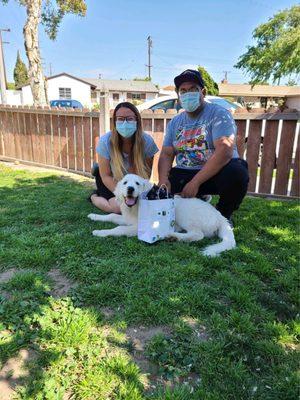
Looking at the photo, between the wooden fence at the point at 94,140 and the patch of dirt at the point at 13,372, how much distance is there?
4701mm

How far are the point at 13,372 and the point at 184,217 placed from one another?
2.16 m

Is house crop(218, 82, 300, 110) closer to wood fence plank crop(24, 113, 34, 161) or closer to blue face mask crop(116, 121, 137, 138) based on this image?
wood fence plank crop(24, 113, 34, 161)

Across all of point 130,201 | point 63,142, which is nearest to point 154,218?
point 130,201

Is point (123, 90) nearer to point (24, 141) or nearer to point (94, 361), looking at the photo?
point (24, 141)

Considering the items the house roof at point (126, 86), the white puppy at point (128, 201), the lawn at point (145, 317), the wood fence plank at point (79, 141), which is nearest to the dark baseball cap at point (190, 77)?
the white puppy at point (128, 201)

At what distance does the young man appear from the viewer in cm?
354

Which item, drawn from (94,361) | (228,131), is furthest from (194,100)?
(94,361)

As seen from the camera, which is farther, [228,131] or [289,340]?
[228,131]

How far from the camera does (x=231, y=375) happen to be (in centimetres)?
171

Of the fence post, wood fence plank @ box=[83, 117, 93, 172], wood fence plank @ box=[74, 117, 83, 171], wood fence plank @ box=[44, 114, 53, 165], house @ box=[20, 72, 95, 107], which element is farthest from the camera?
A: house @ box=[20, 72, 95, 107]

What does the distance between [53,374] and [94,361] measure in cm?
22

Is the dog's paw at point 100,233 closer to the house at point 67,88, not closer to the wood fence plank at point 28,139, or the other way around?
the wood fence plank at point 28,139

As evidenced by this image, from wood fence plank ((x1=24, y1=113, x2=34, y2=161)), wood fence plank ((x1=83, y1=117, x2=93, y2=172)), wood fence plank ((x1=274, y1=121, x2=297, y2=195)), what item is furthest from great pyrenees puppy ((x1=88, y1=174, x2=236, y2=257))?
wood fence plank ((x1=24, y1=113, x2=34, y2=161))

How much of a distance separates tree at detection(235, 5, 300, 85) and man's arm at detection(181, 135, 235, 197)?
76.6 ft
